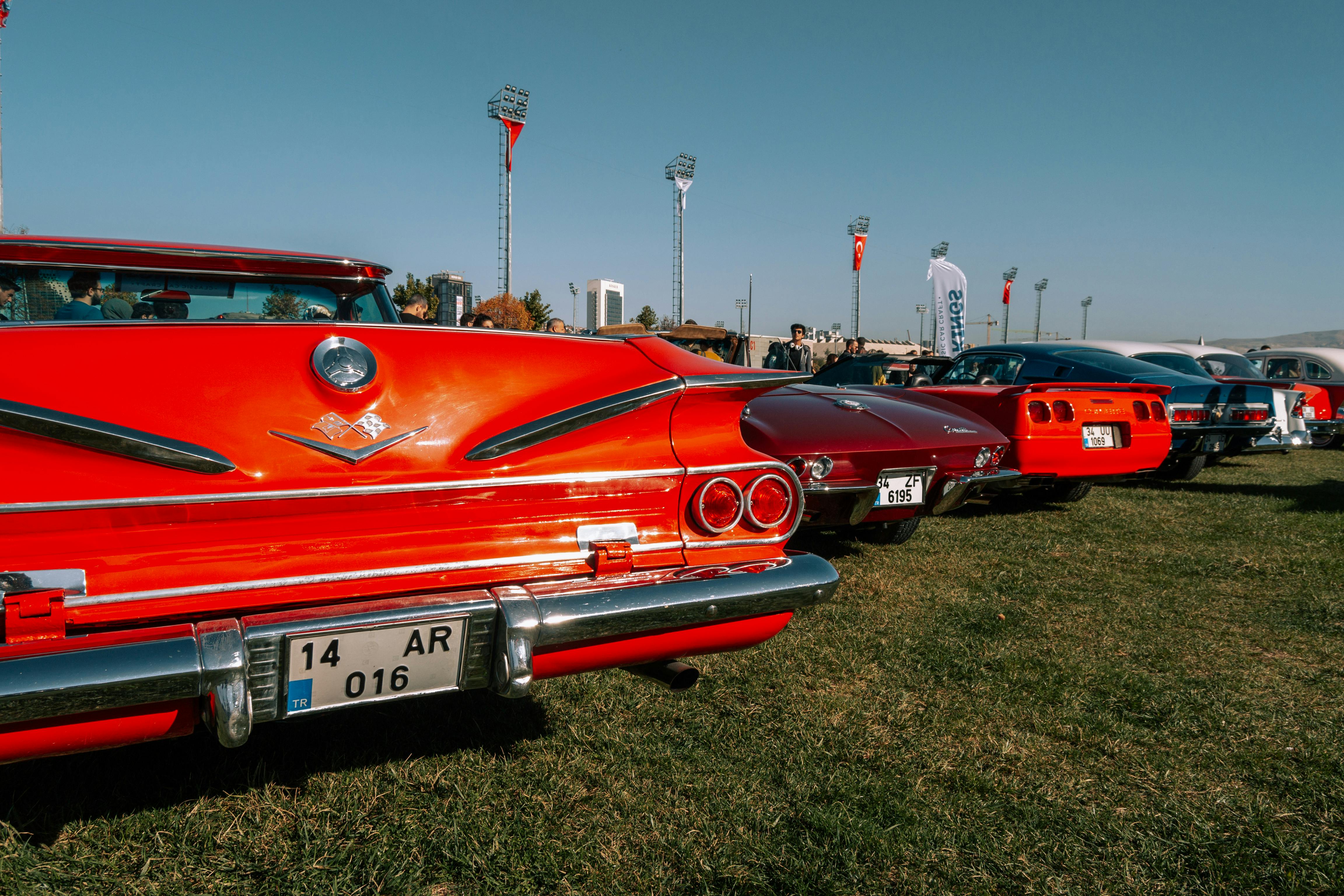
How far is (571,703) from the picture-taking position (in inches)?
104

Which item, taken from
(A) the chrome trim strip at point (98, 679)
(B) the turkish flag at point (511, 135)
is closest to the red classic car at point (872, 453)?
(A) the chrome trim strip at point (98, 679)

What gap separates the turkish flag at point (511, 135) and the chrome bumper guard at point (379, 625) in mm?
33535

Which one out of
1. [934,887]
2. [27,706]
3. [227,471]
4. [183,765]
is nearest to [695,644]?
[934,887]

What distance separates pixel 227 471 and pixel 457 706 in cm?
133

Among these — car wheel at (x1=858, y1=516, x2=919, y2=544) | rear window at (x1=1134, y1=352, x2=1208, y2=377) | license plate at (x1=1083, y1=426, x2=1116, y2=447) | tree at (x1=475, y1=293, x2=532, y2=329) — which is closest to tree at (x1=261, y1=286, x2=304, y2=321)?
car wheel at (x1=858, y1=516, x2=919, y2=544)

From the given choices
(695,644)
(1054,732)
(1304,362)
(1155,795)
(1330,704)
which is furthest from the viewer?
(1304,362)

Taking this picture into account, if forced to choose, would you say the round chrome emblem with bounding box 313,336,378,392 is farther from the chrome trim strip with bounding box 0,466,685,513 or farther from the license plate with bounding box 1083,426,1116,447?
the license plate with bounding box 1083,426,1116,447

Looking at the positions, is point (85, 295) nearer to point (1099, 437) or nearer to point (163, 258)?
point (163, 258)

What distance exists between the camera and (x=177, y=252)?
108 inches

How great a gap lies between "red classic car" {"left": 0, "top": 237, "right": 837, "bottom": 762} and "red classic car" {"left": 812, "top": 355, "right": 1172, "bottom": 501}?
3.16 metres

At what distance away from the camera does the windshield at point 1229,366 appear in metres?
11.2

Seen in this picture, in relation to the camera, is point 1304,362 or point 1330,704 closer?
point 1330,704

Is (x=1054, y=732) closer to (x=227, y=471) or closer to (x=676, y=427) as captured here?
(x=676, y=427)

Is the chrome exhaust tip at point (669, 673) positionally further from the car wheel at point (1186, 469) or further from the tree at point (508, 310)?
the tree at point (508, 310)
